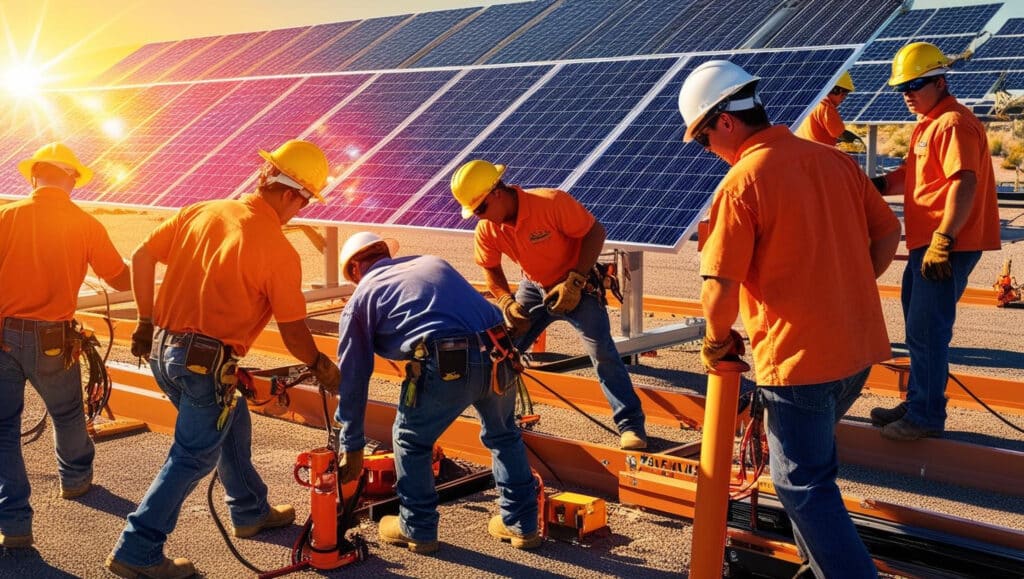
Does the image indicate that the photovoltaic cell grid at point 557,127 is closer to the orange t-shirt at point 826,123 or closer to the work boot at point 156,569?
the orange t-shirt at point 826,123

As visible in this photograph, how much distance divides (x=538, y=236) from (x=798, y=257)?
3.09 metres

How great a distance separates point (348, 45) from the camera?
1766 centimetres

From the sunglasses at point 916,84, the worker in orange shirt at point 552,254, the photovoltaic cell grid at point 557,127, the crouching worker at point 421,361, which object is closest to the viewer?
the crouching worker at point 421,361

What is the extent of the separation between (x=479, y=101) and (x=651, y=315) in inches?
124

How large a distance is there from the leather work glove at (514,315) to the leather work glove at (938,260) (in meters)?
2.56

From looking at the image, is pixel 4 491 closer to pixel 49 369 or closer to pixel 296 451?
pixel 49 369

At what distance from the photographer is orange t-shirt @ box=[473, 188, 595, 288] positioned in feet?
23.3

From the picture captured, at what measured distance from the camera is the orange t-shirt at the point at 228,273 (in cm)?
530

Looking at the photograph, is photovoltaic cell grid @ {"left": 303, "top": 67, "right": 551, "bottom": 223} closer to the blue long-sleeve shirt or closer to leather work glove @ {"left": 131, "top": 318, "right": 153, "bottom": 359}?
leather work glove @ {"left": 131, "top": 318, "right": 153, "bottom": 359}

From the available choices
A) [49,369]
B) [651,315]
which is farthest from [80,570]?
[651,315]

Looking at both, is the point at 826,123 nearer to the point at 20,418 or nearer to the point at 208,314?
the point at 208,314

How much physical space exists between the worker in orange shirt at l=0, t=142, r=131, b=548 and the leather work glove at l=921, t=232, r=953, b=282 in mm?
4641

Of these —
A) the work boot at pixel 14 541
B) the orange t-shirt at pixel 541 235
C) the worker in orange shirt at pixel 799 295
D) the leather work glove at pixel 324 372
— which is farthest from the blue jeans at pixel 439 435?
the work boot at pixel 14 541

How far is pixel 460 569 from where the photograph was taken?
18.2 ft
